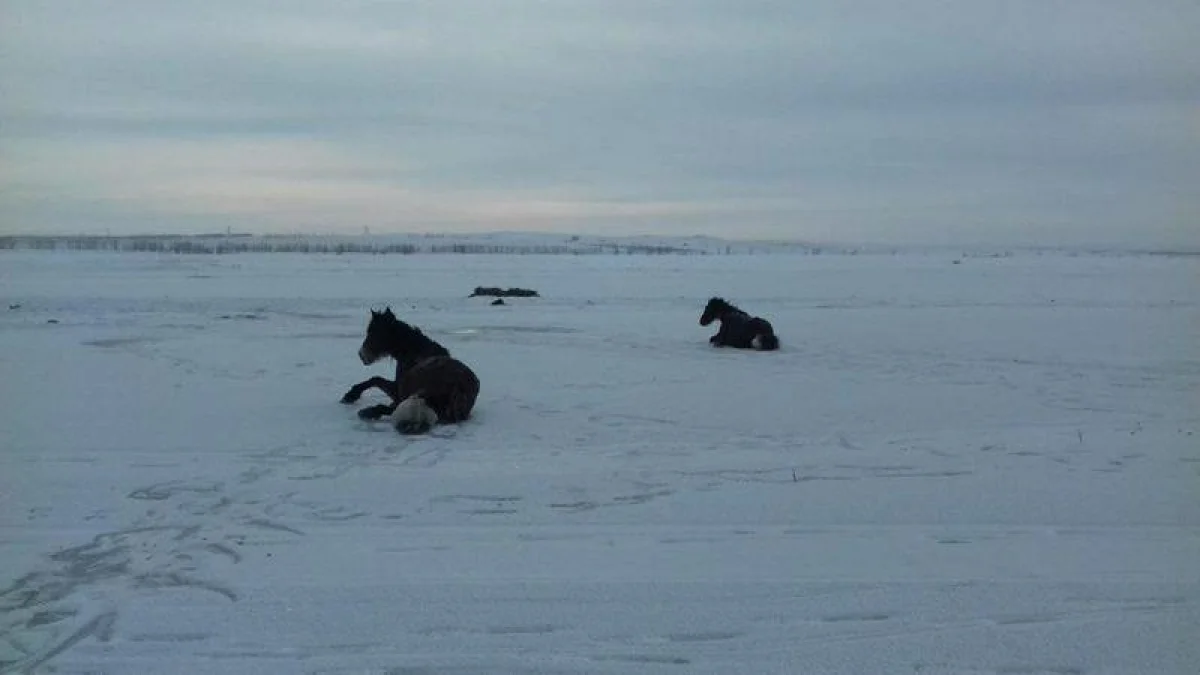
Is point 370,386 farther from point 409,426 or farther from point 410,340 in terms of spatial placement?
point 409,426

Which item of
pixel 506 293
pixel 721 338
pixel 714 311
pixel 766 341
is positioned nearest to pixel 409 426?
pixel 766 341

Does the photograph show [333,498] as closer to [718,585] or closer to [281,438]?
[281,438]

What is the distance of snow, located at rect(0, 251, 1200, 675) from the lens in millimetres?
4953

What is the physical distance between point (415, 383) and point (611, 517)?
433cm

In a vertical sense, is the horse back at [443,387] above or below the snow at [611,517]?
above

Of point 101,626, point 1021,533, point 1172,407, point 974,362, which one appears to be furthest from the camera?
point 974,362

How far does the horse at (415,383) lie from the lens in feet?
33.3

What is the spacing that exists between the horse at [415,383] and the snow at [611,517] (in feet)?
0.96

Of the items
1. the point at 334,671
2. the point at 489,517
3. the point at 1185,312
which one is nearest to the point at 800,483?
the point at 489,517

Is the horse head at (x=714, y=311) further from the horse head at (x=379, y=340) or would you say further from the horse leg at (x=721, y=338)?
the horse head at (x=379, y=340)

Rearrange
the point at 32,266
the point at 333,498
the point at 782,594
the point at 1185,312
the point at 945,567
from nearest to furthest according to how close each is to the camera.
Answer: the point at 782,594
the point at 945,567
the point at 333,498
the point at 1185,312
the point at 32,266

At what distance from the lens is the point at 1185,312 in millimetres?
26125

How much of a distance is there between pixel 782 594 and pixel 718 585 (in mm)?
354

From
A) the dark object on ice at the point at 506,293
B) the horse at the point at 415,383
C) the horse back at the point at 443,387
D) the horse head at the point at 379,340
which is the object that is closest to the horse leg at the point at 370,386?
the horse at the point at 415,383
